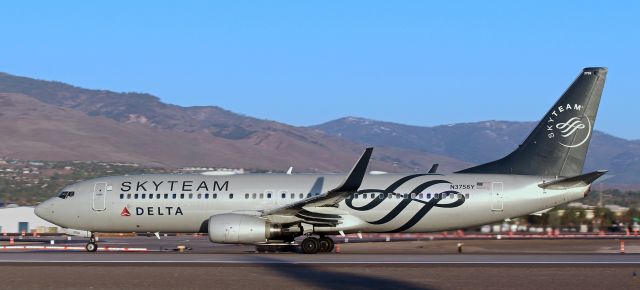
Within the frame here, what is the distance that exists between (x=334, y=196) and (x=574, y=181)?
27.4 ft

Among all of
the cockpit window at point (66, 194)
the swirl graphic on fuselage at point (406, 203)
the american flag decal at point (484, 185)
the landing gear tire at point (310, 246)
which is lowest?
the landing gear tire at point (310, 246)

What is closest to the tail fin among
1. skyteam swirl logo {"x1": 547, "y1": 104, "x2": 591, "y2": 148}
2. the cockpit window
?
skyteam swirl logo {"x1": 547, "y1": 104, "x2": 591, "y2": 148}

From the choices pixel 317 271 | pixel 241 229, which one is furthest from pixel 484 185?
pixel 317 271

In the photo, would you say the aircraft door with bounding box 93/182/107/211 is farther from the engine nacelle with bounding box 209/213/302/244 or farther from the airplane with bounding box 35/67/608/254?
the engine nacelle with bounding box 209/213/302/244

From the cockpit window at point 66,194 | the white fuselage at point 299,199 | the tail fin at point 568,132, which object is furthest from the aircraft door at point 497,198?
the cockpit window at point 66,194

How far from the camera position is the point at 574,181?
1382 inches

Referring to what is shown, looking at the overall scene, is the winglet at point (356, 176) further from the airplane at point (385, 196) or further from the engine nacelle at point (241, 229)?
the engine nacelle at point (241, 229)

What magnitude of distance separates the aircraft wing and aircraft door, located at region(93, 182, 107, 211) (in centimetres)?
730

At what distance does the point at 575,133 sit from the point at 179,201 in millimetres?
14992

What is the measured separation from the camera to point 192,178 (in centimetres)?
3962

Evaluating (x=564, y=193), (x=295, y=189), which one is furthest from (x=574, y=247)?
(x=295, y=189)

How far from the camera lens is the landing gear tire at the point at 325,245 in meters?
36.8

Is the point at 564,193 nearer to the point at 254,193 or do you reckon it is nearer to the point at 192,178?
the point at 254,193

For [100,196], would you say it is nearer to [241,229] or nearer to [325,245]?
[241,229]
